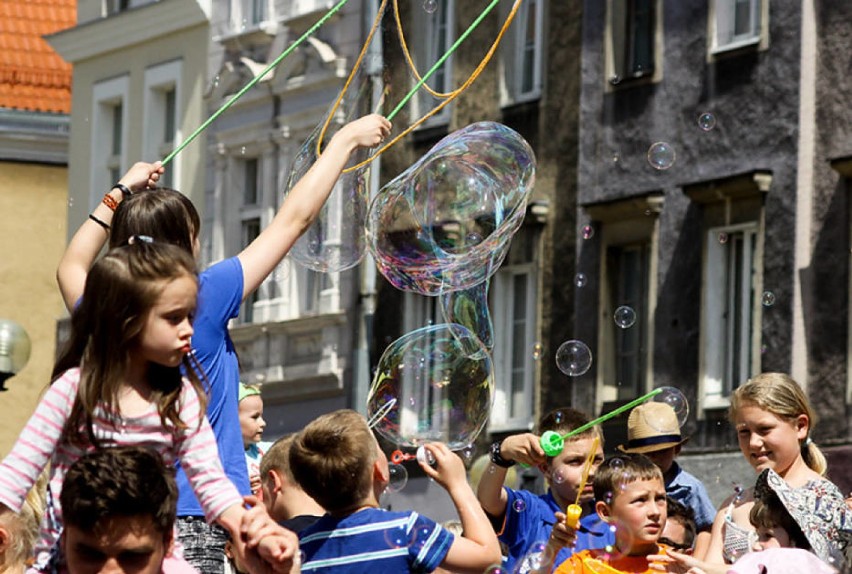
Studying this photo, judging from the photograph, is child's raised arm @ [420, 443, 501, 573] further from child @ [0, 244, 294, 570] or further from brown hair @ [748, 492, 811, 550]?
child @ [0, 244, 294, 570]

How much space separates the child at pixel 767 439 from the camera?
7.34 meters

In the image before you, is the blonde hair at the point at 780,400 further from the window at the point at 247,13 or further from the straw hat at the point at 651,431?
the window at the point at 247,13

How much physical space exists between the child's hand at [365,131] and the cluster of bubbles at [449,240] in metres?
2.86

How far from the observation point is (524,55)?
23.6 meters

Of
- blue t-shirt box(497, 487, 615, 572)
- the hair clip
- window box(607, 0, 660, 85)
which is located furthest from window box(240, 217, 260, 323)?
the hair clip

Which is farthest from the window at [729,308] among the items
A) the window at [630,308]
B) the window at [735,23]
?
the window at [735,23]

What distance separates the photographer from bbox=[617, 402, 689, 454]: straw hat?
8453 millimetres

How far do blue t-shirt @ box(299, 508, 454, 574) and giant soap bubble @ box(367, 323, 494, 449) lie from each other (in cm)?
256

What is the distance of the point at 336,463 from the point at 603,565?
127cm

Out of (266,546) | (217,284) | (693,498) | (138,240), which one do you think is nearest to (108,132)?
(693,498)

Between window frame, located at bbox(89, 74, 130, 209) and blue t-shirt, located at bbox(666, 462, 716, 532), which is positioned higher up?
window frame, located at bbox(89, 74, 130, 209)

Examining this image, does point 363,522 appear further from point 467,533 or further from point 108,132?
point 108,132

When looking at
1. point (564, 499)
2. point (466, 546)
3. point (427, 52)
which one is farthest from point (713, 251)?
point (466, 546)

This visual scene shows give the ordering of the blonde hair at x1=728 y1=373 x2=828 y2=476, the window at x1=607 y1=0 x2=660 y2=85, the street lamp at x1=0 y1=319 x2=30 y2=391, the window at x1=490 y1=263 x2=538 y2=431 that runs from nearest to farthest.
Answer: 1. the blonde hair at x1=728 y1=373 x2=828 y2=476
2. the street lamp at x1=0 y1=319 x2=30 y2=391
3. the window at x1=607 y1=0 x2=660 y2=85
4. the window at x1=490 y1=263 x2=538 y2=431
